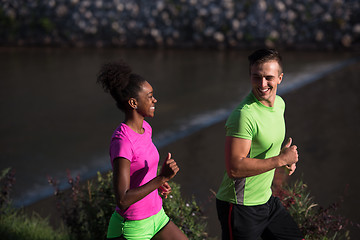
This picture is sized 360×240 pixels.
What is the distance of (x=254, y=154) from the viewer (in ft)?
8.58

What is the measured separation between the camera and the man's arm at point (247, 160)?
8.14 ft

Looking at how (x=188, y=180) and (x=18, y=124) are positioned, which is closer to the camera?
(x=188, y=180)

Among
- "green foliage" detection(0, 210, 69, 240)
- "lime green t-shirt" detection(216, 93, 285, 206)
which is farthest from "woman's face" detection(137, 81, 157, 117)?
"green foliage" detection(0, 210, 69, 240)

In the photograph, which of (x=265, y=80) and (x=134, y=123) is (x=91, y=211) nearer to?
(x=134, y=123)

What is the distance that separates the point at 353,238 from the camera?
3.72 meters

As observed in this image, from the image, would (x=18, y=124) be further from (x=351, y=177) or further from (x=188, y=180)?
(x=351, y=177)

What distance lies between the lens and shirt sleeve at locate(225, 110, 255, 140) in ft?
8.13

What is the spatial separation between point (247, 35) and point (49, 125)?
682cm

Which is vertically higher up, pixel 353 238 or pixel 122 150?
pixel 122 150

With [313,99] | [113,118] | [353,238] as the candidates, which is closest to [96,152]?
[113,118]

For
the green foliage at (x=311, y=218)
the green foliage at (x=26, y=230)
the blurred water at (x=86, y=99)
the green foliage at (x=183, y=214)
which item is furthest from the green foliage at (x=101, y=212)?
the blurred water at (x=86, y=99)

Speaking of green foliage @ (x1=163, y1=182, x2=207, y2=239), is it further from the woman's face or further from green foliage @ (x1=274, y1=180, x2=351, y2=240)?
the woman's face

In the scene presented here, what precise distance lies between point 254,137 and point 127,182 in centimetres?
73

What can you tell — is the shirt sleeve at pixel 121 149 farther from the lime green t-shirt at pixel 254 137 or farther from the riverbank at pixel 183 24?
the riverbank at pixel 183 24
